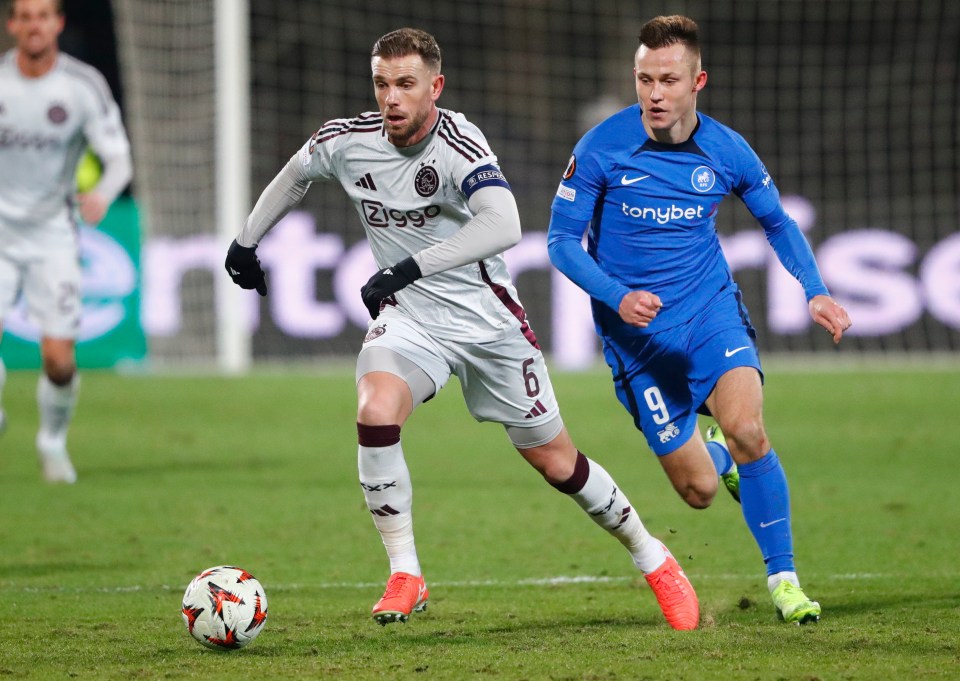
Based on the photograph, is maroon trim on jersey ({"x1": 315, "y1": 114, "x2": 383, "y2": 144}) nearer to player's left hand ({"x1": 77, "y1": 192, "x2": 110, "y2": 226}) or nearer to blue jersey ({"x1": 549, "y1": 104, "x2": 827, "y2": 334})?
blue jersey ({"x1": 549, "y1": 104, "x2": 827, "y2": 334})

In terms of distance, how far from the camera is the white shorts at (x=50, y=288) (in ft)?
29.5

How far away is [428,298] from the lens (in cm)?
536

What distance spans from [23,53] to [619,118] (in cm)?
481

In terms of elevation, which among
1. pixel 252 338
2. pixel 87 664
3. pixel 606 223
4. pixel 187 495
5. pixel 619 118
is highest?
pixel 619 118

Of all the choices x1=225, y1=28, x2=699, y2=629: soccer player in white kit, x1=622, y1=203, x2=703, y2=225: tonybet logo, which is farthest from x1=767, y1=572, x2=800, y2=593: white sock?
x1=622, y1=203, x2=703, y2=225: tonybet logo

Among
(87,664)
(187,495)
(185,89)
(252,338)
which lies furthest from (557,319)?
(87,664)

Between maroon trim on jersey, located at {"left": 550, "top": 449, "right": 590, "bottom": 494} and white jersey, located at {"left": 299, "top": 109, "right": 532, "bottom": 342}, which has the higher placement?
white jersey, located at {"left": 299, "top": 109, "right": 532, "bottom": 342}

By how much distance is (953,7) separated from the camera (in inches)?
818

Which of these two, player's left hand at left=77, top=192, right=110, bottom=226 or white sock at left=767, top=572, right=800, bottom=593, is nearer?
white sock at left=767, top=572, right=800, bottom=593

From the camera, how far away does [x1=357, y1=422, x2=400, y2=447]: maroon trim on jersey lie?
502 cm

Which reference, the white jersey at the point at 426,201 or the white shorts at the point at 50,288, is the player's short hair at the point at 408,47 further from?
the white shorts at the point at 50,288

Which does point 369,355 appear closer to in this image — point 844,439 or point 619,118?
point 619,118

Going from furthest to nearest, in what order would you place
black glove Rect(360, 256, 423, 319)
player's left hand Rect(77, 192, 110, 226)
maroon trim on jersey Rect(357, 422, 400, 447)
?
player's left hand Rect(77, 192, 110, 226)
maroon trim on jersey Rect(357, 422, 400, 447)
black glove Rect(360, 256, 423, 319)

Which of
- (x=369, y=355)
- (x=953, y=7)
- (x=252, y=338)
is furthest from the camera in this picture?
(x=953, y=7)
